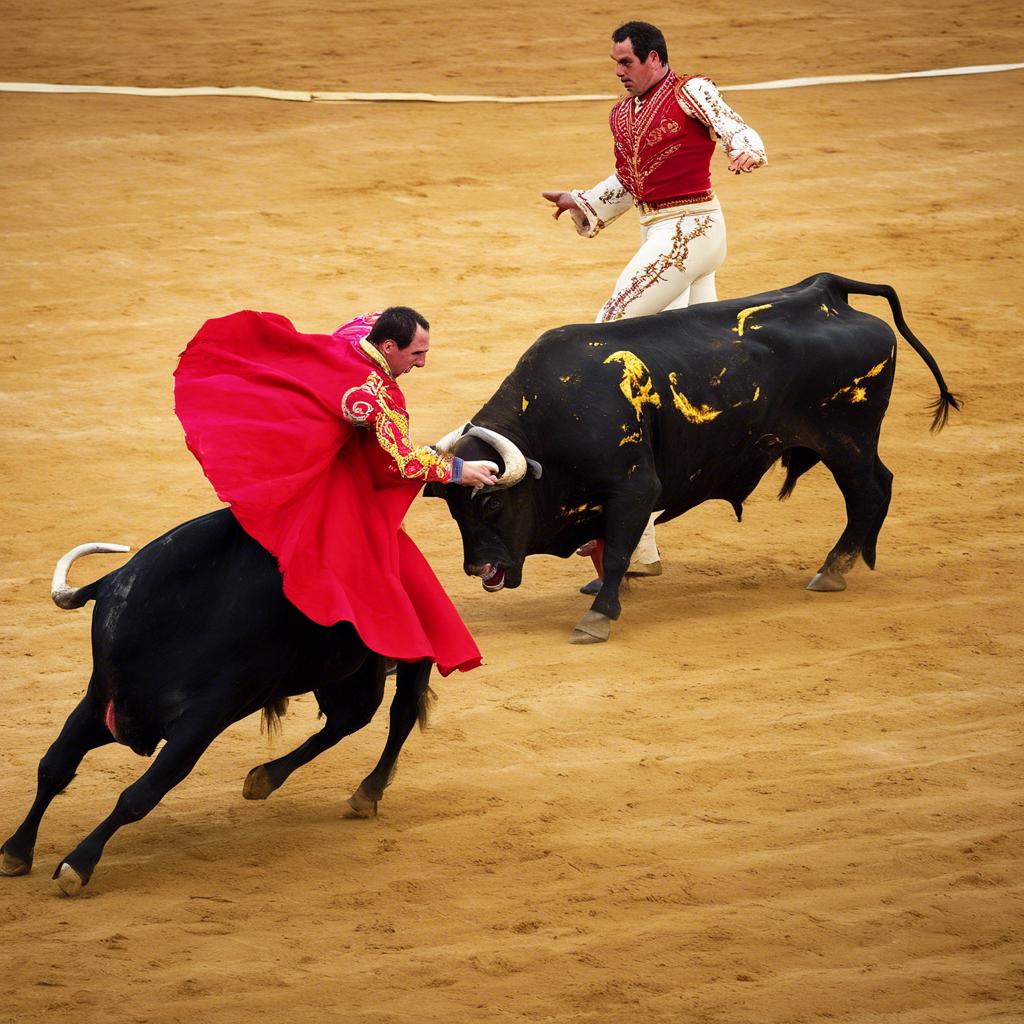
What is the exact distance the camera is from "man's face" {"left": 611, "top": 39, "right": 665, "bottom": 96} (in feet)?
24.6

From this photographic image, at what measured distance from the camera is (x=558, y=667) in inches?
265

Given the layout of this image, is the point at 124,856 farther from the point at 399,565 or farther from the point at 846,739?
the point at 846,739

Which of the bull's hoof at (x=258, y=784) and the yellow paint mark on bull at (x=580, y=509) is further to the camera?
the yellow paint mark on bull at (x=580, y=509)

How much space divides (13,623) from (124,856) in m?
2.26

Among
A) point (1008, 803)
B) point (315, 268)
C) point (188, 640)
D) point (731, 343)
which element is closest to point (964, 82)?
point (315, 268)

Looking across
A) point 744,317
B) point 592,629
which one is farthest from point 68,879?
point 744,317

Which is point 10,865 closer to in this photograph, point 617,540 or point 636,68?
point 617,540

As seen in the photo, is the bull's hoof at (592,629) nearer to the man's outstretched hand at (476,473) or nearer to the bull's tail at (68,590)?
the man's outstretched hand at (476,473)

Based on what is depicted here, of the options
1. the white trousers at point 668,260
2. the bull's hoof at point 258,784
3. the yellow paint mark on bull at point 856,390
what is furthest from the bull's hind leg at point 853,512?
the bull's hoof at point 258,784

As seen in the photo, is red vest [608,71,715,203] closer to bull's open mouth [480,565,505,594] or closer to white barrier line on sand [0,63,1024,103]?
bull's open mouth [480,565,505,594]

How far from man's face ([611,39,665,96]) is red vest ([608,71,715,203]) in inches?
1.6

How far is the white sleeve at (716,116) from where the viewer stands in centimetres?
731

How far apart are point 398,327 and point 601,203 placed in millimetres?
3135

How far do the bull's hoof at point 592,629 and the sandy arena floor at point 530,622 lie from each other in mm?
58
